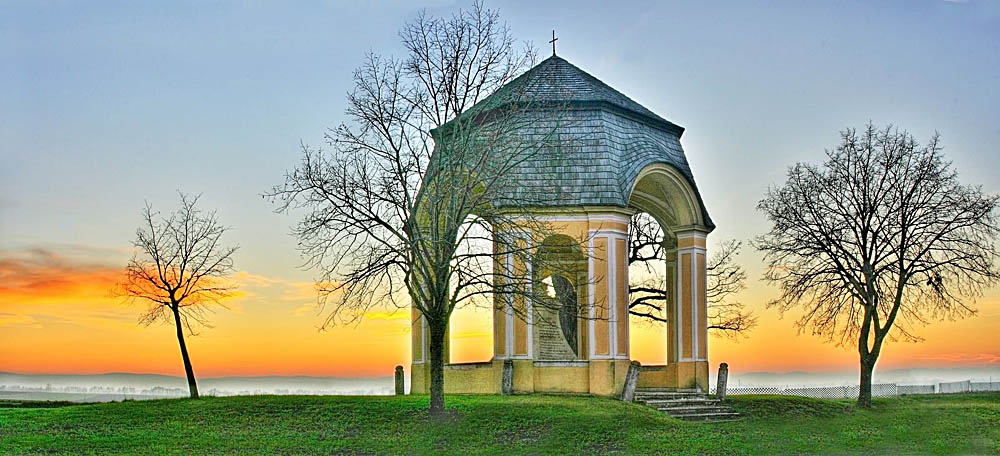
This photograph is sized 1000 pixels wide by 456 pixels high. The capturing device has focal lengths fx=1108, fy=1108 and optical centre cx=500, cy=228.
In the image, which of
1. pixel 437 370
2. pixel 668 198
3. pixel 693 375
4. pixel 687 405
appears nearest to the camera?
pixel 437 370

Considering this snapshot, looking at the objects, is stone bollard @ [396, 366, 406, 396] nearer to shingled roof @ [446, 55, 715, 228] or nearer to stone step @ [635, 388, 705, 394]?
shingled roof @ [446, 55, 715, 228]

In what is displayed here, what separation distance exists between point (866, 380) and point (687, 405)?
7.45 metres

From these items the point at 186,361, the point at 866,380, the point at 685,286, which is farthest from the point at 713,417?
the point at 186,361

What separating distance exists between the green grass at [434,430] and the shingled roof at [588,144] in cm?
562

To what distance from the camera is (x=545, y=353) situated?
35.3m

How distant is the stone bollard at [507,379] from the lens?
1157 inches

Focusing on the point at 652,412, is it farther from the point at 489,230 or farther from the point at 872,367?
the point at 872,367

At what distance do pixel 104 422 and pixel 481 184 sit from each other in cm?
1087

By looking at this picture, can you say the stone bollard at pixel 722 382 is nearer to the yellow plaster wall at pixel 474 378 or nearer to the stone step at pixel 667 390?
the stone step at pixel 667 390

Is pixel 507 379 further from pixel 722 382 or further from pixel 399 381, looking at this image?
pixel 722 382

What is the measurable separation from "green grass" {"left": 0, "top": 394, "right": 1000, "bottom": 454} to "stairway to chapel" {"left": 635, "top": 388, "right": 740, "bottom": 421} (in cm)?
98

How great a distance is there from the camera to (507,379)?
29453 millimetres

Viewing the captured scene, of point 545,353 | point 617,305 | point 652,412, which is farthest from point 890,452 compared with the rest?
point 545,353

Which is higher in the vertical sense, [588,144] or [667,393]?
[588,144]
